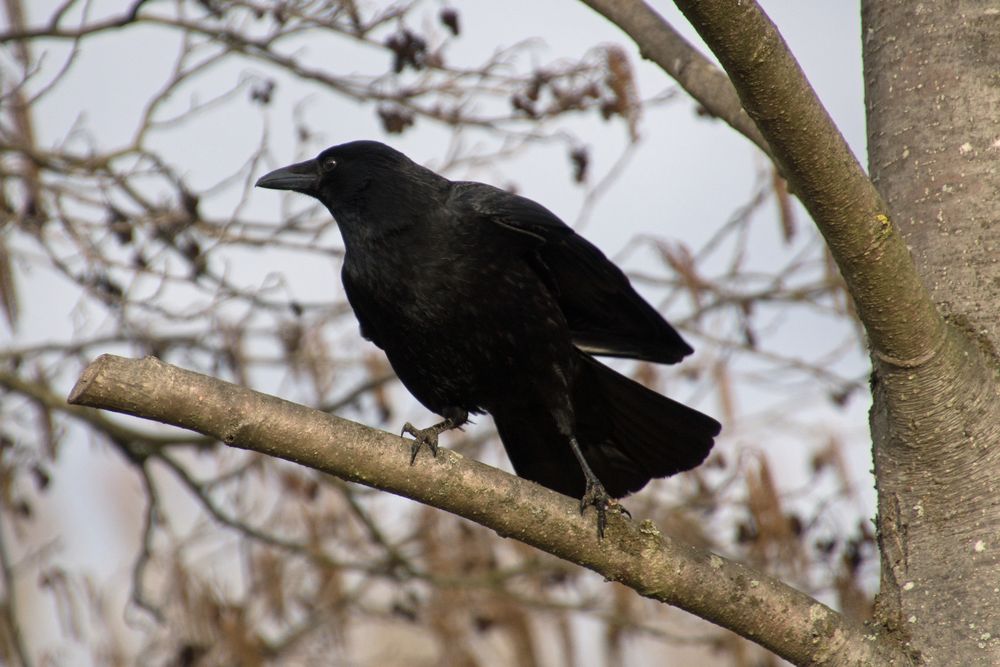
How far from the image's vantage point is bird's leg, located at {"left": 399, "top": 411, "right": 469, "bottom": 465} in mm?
2486

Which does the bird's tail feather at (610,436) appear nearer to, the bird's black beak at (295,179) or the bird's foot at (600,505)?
the bird's foot at (600,505)

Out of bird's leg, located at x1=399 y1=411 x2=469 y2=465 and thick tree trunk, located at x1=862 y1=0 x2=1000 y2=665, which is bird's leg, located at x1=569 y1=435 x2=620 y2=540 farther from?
thick tree trunk, located at x1=862 y1=0 x2=1000 y2=665

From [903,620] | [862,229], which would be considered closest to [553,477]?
[903,620]

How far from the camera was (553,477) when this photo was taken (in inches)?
166

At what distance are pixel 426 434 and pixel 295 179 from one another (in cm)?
181

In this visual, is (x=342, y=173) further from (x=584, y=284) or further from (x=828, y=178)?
(x=828, y=178)

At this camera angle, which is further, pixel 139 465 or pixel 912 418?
pixel 139 465

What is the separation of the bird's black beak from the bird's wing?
2.20 ft

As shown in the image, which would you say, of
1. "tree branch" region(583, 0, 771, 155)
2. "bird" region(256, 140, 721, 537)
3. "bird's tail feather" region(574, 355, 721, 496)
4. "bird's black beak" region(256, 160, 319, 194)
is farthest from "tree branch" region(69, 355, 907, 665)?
"bird's black beak" region(256, 160, 319, 194)

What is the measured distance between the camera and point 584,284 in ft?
13.9

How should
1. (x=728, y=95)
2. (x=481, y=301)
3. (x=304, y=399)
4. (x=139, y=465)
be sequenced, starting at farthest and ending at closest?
(x=304, y=399) < (x=139, y=465) < (x=481, y=301) < (x=728, y=95)

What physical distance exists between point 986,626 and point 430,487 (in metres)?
1.22

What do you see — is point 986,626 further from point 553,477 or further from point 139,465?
point 139,465

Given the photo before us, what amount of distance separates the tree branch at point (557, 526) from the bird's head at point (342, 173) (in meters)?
2.06
